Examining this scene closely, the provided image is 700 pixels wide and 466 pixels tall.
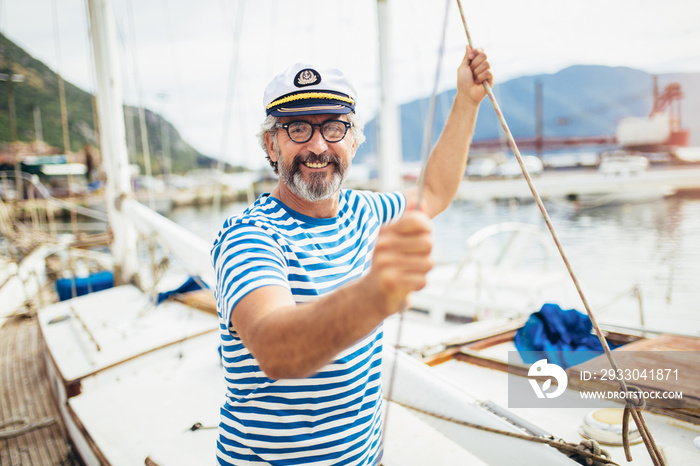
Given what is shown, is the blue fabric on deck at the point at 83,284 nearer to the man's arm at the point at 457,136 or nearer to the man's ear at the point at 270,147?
the man's ear at the point at 270,147

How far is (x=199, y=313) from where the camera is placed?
12.5 ft

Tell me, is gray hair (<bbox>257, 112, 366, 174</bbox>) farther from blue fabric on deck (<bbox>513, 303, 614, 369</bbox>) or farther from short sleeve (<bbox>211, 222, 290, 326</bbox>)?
blue fabric on deck (<bbox>513, 303, 614, 369</bbox>)

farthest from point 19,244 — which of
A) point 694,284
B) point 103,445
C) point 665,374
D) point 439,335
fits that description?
point 694,284

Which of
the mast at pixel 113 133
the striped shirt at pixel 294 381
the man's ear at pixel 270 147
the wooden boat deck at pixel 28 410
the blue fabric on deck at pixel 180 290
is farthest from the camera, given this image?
the mast at pixel 113 133

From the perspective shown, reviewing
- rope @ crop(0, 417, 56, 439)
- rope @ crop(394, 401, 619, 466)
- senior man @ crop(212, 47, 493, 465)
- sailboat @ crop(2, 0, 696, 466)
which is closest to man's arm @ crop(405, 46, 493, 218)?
senior man @ crop(212, 47, 493, 465)

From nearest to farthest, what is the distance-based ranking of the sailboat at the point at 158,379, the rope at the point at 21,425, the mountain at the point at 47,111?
the sailboat at the point at 158,379
the rope at the point at 21,425
the mountain at the point at 47,111

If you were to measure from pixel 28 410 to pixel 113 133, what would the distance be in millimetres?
2627

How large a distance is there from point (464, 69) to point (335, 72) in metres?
0.51

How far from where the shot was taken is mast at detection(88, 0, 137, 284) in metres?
4.17

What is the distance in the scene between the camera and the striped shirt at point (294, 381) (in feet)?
3.24

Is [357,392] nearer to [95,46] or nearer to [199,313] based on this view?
[199,313]

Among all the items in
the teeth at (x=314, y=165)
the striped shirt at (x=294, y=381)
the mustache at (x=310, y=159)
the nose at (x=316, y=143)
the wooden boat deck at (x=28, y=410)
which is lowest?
the wooden boat deck at (x=28, y=410)

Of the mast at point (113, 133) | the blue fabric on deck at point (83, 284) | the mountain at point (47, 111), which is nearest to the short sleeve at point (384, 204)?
the mast at point (113, 133)

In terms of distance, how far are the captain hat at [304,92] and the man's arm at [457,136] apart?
0.47 metres
